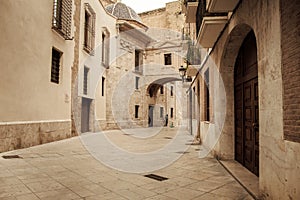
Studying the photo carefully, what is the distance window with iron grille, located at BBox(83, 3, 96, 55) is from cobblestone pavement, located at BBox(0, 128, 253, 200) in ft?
29.4

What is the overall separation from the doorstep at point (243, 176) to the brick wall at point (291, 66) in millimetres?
1322

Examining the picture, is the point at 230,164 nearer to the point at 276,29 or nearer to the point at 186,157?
the point at 186,157

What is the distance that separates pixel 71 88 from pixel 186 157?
700 cm

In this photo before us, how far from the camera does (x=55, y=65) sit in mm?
9523

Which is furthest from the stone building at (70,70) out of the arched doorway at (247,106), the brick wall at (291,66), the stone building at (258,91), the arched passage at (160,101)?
the brick wall at (291,66)

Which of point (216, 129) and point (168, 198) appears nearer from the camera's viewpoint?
point (168, 198)

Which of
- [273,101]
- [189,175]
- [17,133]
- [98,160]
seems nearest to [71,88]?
[17,133]

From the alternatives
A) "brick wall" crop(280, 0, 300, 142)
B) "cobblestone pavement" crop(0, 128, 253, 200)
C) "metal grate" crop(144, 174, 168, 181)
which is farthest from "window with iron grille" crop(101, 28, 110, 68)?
"brick wall" crop(280, 0, 300, 142)

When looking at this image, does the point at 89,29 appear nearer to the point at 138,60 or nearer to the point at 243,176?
the point at 138,60

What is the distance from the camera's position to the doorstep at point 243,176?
3495 millimetres

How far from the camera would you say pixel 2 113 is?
20.6 ft

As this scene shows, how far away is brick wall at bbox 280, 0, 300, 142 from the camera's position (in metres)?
2.37

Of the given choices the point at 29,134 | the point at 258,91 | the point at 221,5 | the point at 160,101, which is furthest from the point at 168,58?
the point at 258,91

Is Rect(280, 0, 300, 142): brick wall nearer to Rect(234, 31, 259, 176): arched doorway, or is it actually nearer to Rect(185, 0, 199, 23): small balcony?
Rect(234, 31, 259, 176): arched doorway
